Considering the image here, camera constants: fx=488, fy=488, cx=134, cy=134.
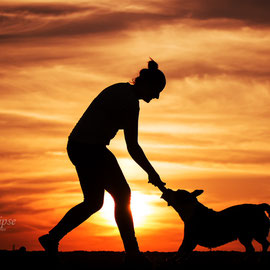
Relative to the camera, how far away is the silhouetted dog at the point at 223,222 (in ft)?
27.7

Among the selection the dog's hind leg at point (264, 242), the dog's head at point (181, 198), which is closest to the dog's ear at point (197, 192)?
the dog's head at point (181, 198)

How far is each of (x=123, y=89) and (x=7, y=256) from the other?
121 inches

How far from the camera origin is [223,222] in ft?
28.1

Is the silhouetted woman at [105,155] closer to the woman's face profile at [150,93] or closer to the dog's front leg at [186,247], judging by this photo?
the woman's face profile at [150,93]

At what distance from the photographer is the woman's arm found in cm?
580

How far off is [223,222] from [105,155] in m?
3.56

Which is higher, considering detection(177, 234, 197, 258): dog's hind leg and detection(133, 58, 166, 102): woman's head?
detection(133, 58, 166, 102): woman's head

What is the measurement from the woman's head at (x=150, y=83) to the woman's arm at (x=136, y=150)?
345mm

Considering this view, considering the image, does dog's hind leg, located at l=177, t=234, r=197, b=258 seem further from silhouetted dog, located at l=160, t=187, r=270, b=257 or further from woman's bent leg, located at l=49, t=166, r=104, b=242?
woman's bent leg, located at l=49, t=166, r=104, b=242

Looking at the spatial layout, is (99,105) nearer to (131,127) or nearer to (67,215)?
(131,127)

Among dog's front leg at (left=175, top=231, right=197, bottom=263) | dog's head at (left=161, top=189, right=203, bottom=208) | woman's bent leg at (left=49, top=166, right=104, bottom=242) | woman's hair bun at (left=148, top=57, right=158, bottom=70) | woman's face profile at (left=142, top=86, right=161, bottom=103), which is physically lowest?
dog's front leg at (left=175, top=231, right=197, bottom=263)

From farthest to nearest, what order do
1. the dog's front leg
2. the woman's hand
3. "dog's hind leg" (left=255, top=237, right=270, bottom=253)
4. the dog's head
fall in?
1. the dog's head
2. "dog's hind leg" (left=255, top=237, right=270, bottom=253)
3. the dog's front leg
4. the woman's hand

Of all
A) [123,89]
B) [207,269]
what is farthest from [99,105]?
[207,269]

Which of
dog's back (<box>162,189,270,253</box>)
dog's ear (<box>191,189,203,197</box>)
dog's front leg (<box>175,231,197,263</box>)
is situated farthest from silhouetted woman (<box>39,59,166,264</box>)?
dog's ear (<box>191,189,203,197</box>)
